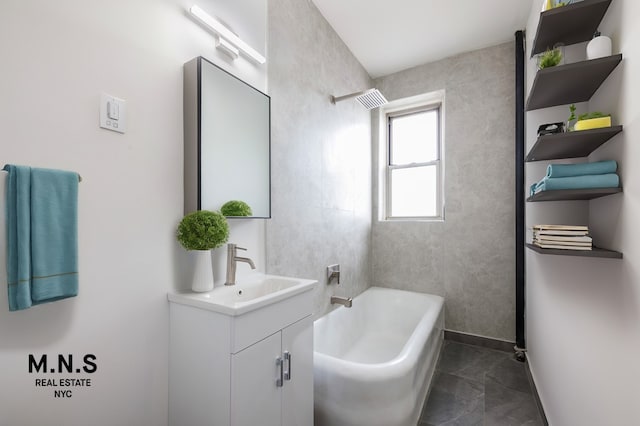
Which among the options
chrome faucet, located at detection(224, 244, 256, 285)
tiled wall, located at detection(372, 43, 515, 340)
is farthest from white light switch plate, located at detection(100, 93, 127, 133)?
tiled wall, located at detection(372, 43, 515, 340)

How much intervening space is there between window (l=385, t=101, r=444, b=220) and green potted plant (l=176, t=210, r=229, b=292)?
2.49 m

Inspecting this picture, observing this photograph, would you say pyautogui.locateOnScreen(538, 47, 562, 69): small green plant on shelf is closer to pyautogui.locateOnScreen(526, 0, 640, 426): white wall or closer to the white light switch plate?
pyautogui.locateOnScreen(526, 0, 640, 426): white wall

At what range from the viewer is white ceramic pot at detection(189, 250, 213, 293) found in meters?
1.22

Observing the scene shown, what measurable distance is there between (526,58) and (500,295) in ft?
6.98

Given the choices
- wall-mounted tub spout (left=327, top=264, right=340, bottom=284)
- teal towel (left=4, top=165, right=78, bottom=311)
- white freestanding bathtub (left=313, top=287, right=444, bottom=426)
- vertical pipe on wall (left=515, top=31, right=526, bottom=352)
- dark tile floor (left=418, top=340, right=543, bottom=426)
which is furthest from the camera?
vertical pipe on wall (left=515, top=31, right=526, bottom=352)

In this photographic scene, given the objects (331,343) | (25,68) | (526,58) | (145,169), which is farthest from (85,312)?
(526,58)

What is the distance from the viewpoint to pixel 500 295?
268cm

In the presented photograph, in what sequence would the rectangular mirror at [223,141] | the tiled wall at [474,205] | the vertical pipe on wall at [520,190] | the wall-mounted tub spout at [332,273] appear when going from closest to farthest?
the rectangular mirror at [223,141] < the wall-mounted tub spout at [332,273] < the vertical pipe on wall at [520,190] < the tiled wall at [474,205]

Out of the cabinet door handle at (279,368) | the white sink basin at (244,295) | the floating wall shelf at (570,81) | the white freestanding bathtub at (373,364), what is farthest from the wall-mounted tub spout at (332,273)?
the floating wall shelf at (570,81)

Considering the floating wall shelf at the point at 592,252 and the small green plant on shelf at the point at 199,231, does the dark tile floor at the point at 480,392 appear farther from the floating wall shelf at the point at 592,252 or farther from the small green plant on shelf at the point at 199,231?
the small green plant on shelf at the point at 199,231

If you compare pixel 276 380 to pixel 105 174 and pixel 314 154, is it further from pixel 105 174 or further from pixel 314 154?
pixel 314 154

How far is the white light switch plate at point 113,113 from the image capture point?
3.28 ft

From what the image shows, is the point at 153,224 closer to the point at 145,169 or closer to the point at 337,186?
the point at 145,169

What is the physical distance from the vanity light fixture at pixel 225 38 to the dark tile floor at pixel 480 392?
7.79 ft
